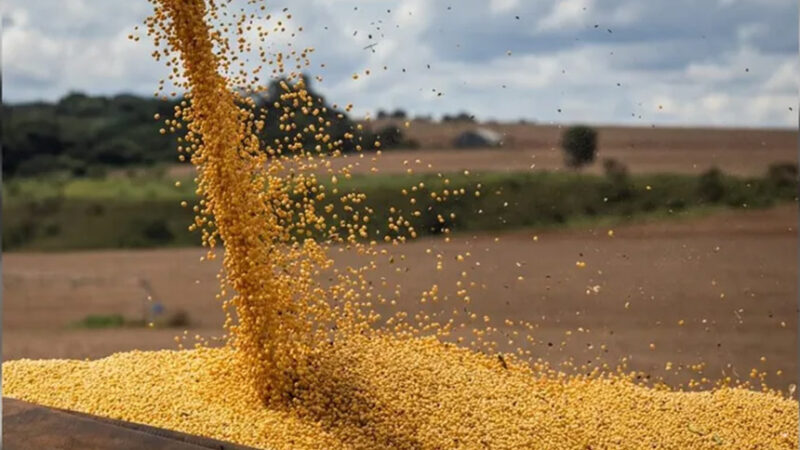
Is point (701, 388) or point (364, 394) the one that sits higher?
point (364, 394)

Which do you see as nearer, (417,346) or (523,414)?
(523,414)

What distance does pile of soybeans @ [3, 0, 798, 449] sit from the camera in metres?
3.30

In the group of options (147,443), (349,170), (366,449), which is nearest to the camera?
(147,443)

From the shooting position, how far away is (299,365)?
3.45 metres

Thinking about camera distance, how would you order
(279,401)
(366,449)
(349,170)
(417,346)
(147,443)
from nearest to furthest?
(147,443) → (366,449) → (279,401) → (349,170) → (417,346)

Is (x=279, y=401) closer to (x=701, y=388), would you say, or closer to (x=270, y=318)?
(x=270, y=318)

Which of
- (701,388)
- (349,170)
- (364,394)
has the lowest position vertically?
(701,388)

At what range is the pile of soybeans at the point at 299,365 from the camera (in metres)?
3.30

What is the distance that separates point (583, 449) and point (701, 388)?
97cm

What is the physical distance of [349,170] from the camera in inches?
142

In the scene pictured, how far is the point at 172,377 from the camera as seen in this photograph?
358cm

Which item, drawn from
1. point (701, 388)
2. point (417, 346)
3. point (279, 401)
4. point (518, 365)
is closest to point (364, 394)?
point (279, 401)

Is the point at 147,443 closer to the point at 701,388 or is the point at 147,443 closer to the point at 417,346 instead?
the point at 417,346

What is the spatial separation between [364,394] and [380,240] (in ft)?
2.02
